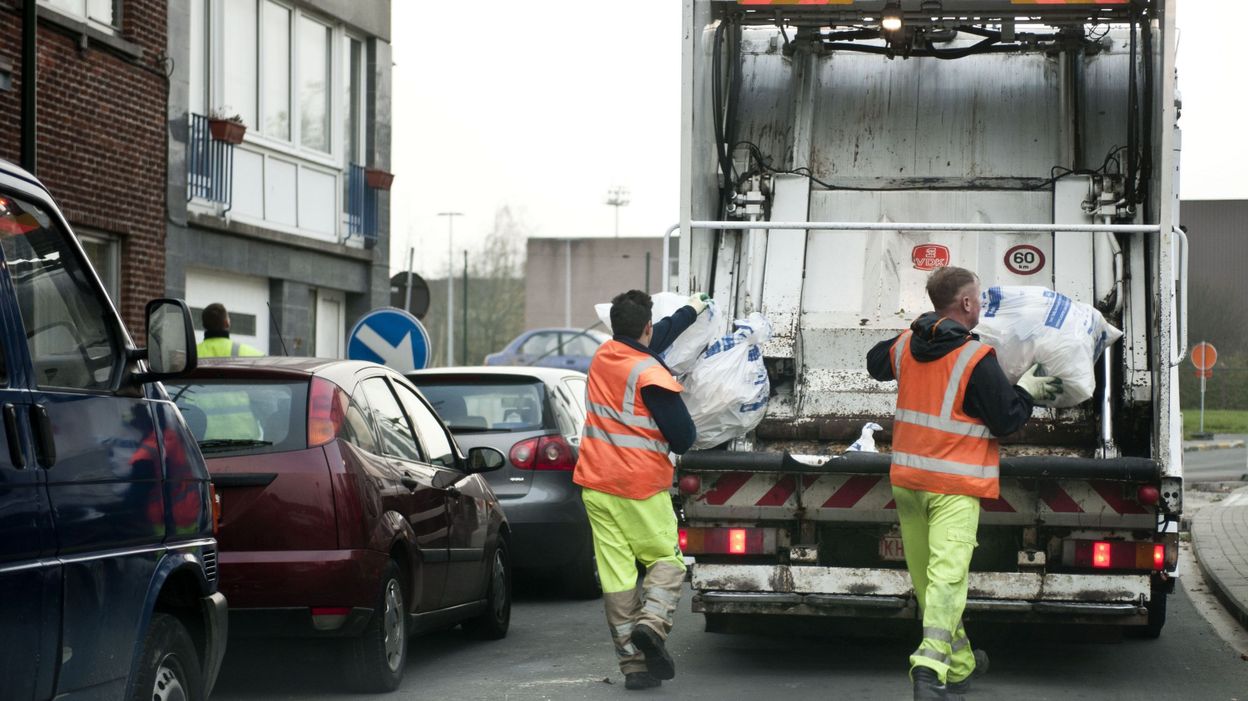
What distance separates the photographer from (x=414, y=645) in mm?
9031

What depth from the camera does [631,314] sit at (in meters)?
7.59

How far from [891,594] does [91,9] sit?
35.3 ft

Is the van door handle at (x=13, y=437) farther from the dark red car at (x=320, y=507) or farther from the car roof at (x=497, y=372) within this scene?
the car roof at (x=497, y=372)

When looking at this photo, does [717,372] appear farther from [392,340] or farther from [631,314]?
[392,340]

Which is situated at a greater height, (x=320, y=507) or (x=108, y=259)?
(x=108, y=259)

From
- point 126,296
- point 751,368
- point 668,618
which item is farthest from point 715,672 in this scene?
point 126,296

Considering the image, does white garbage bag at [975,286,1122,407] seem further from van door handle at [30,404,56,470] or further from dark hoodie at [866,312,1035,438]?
van door handle at [30,404,56,470]

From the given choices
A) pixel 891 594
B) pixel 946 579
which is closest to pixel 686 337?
pixel 891 594

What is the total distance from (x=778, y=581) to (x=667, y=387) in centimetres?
94

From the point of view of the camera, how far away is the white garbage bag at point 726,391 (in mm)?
7758

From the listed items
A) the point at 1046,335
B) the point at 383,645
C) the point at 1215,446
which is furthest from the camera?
the point at 1215,446

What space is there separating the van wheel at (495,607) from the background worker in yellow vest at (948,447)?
8.66 ft

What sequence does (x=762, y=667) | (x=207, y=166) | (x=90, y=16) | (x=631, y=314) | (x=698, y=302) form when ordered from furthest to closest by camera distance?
1. (x=207, y=166)
2. (x=90, y=16)
3. (x=762, y=667)
4. (x=698, y=302)
5. (x=631, y=314)

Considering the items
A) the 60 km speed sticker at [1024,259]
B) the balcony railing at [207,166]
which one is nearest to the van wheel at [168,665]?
the 60 km speed sticker at [1024,259]
